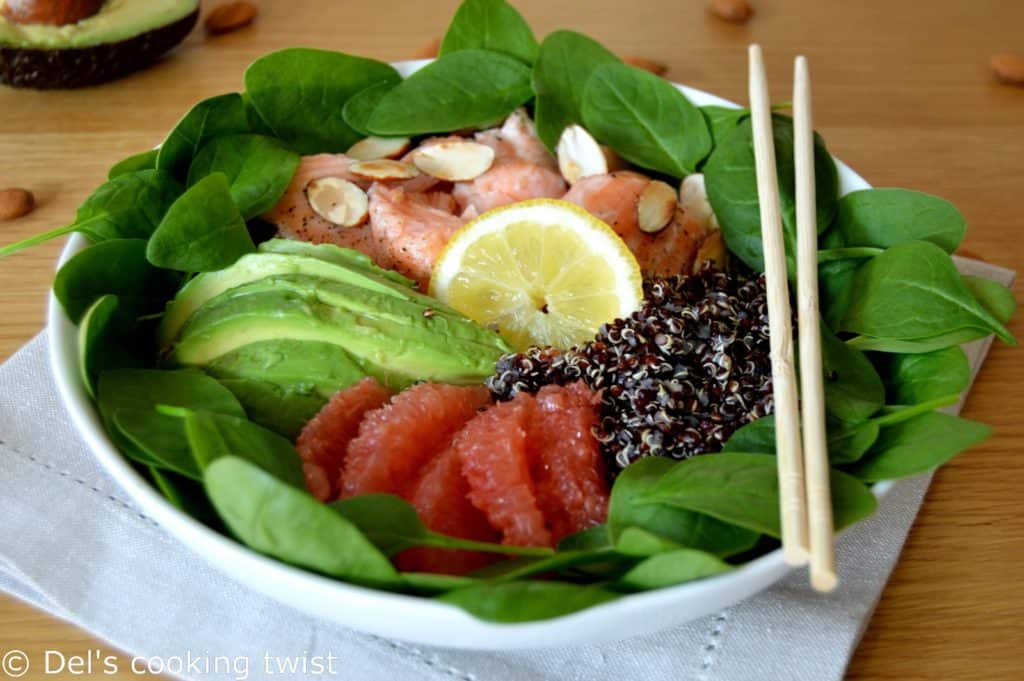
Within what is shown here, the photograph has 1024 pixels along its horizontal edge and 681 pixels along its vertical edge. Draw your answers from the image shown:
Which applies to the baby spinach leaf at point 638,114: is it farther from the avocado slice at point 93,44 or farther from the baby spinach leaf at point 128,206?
the avocado slice at point 93,44

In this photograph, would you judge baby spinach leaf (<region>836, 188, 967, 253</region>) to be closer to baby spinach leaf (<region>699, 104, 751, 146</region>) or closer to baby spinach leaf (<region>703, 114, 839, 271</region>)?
baby spinach leaf (<region>703, 114, 839, 271</region>)

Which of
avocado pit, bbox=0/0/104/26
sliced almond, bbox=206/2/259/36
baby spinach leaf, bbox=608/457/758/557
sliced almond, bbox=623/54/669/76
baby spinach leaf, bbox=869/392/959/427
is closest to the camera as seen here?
baby spinach leaf, bbox=608/457/758/557

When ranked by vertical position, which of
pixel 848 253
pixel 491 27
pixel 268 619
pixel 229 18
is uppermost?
pixel 491 27

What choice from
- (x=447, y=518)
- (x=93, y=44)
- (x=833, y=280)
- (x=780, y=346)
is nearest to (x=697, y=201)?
(x=833, y=280)

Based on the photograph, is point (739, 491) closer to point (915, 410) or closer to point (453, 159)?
point (915, 410)

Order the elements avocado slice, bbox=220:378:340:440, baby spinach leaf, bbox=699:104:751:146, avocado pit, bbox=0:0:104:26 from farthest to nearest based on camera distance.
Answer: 1. avocado pit, bbox=0:0:104:26
2. baby spinach leaf, bbox=699:104:751:146
3. avocado slice, bbox=220:378:340:440

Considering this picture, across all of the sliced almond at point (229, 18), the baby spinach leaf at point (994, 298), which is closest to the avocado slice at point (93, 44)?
the sliced almond at point (229, 18)

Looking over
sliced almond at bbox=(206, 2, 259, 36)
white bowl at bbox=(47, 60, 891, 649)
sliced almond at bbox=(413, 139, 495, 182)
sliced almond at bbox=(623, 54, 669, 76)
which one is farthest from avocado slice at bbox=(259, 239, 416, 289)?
sliced almond at bbox=(206, 2, 259, 36)
